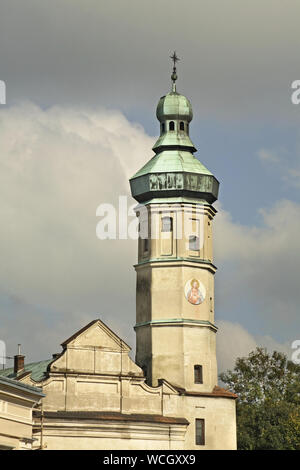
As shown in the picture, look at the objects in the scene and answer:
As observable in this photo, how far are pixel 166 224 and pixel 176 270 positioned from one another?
9.38ft

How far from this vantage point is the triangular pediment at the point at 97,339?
206ft

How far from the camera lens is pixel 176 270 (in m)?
66.9

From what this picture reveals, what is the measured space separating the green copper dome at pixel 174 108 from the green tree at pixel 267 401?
22796 mm

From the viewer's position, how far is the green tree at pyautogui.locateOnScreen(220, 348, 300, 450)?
3179 inches

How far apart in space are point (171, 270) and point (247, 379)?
863 inches

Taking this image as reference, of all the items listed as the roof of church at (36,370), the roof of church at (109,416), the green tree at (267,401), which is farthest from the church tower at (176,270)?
the green tree at (267,401)

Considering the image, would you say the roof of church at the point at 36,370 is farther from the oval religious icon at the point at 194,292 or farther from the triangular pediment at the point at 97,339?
the oval religious icon at the point at 194,292

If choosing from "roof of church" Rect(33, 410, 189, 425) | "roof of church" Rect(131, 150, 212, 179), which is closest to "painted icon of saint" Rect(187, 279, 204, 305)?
"roof of church" Rect(131, 150, 212, 179)

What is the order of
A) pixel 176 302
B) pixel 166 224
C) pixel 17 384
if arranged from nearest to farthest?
pixel 17 384 → pixel 176 302 → pixel 166 224

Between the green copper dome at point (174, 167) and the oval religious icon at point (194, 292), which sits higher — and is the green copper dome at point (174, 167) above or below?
above

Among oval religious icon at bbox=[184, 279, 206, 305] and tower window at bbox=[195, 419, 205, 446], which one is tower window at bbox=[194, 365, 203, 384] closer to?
tower window at bbox=[195, 419, 205, 446]

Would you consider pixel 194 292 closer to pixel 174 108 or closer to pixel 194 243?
pixel 194 243

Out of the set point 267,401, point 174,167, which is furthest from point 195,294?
point 267,401
